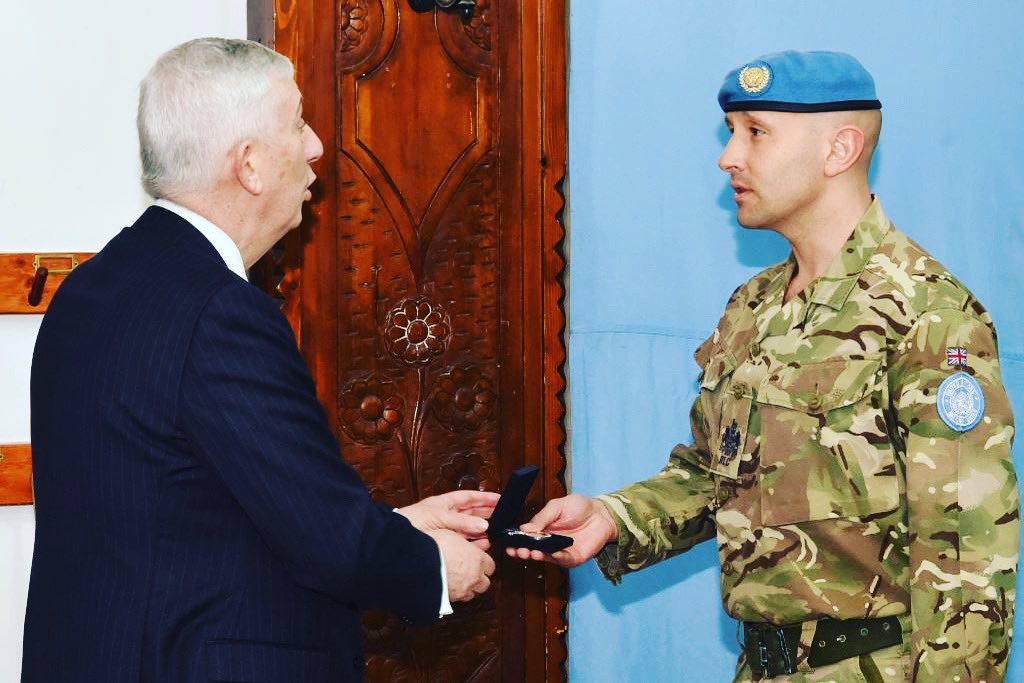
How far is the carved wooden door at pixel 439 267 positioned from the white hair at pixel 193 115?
0.77 m

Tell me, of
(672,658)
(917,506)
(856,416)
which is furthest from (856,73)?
(672,658)

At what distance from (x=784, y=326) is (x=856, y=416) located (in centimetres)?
24

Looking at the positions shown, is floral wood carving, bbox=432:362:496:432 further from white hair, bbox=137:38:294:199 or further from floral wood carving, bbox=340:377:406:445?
white hair, bbox=137:38:294:199

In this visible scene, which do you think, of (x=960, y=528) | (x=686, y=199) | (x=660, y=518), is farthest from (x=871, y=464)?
(x=686, y=199)

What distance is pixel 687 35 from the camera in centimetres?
304

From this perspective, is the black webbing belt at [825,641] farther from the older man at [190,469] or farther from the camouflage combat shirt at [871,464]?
the older man at [190,469]

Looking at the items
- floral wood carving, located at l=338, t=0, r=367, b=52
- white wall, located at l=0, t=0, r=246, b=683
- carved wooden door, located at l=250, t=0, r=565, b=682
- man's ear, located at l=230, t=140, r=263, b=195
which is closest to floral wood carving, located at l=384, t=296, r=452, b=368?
carved wooden door, located at l=250, t=0, r=565, b=682

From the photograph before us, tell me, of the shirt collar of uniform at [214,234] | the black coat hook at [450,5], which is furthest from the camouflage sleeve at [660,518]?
the black coat hook at [450,5]

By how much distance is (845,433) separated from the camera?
1.96 meters

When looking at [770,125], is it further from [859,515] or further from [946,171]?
[946,171]

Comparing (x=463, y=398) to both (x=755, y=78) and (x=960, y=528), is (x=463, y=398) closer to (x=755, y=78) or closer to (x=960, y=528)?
(x=755, y=78)

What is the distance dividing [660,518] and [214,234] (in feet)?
3.14

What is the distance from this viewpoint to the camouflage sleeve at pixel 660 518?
2.30 metres

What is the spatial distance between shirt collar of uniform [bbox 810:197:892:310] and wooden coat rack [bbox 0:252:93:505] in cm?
185
